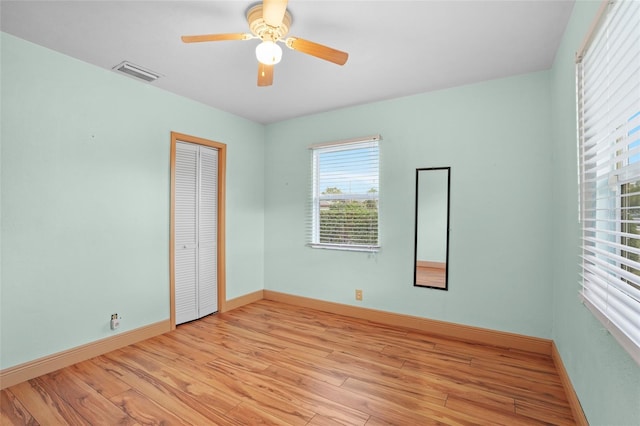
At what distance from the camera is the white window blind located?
1112mm

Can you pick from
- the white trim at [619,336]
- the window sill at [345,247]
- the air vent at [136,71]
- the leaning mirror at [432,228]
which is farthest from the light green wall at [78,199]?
the white trim at [619,336]

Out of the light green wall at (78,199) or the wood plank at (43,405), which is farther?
the light green wall at (78,199)

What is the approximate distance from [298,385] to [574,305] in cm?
193

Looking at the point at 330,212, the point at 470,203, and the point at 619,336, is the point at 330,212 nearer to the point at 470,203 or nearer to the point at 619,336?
the point at 470,203

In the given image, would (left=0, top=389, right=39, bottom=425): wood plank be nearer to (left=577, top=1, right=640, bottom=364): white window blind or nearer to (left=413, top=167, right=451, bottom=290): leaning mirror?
(left=577, top=1, right=640, bottom=364): white window blind

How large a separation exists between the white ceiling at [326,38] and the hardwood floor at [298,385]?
8.28ft

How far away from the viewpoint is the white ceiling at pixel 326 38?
6.19ft

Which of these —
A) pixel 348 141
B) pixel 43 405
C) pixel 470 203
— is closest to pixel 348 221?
pixel 348 141

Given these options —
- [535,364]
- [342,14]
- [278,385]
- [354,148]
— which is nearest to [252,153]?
[354,148]

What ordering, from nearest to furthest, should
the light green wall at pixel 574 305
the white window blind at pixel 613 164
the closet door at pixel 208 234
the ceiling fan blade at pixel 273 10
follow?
the white window blind at pixel 613 164 < the light green wall at pixel 574 305 < the ceiling fan blade at pixel 273 10 < the closet door at pixel 208 234

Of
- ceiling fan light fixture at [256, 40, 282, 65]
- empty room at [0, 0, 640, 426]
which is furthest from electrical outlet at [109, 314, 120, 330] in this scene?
ceiling fan light fixture at [256, 40, 282, 65]

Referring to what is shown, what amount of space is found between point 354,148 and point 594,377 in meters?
2.88

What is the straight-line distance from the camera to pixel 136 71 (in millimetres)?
2711

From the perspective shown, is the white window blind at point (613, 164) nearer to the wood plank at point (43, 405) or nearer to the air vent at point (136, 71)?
the wood plank at point (43, 405)
